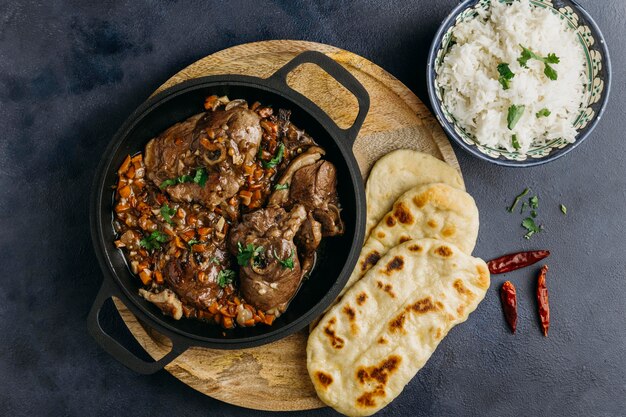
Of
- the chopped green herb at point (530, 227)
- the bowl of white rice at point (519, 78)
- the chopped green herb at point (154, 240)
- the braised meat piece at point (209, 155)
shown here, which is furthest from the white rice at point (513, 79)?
the chopped green herb at point (154, 240)

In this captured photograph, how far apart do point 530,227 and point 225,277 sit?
2.98 meters

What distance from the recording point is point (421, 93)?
219 inches

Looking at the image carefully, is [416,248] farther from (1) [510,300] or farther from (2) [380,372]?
(1) [510,300]

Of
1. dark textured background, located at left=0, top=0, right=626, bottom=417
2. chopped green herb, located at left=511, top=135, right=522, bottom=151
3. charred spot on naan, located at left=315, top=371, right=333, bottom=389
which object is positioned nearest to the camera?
charred spot on naan, located at left=315, top=371, right=333, bottom=389

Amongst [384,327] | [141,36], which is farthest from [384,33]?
[384,327]

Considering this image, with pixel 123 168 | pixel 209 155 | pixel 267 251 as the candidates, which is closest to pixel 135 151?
pixel 123 168

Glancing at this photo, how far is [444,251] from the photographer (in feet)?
16.4

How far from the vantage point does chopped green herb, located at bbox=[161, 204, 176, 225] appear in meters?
4.90

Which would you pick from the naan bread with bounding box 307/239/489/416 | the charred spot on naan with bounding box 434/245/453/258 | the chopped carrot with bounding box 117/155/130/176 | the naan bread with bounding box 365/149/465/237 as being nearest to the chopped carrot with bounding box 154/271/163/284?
the chopped carrot with bounding box 117/155/130/176

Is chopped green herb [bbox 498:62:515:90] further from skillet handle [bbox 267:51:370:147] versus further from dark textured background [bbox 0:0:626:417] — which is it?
skillet handle [bbox 267:51:370:147]

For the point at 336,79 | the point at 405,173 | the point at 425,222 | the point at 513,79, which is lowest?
the point at 425,222

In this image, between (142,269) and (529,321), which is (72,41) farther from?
(529,321)

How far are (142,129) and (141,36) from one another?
1.08m

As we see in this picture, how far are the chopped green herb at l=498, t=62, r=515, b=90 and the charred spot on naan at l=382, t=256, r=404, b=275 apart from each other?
1752mm
